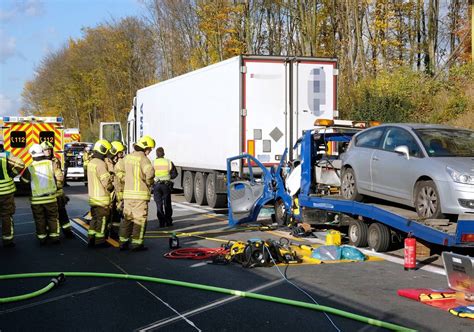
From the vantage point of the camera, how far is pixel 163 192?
45.1 ft

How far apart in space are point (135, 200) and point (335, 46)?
25378mm

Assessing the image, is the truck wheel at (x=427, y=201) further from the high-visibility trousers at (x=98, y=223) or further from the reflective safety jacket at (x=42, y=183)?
the reflective safety jacket at (x=42, y=183)

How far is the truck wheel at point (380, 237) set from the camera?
1000 cm

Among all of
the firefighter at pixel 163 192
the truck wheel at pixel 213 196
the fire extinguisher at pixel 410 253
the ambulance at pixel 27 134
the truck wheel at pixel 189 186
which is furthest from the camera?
the ambulance at pixel 27 134

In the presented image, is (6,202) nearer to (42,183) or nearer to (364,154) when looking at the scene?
(42,183)

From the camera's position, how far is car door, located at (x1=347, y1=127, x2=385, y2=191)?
10.6 metres

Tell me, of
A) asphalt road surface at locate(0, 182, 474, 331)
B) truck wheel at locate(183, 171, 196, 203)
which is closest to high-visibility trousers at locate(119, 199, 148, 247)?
asphalt road surface at locate(0, 182, 474, 331)

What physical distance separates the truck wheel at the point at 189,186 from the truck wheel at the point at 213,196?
1.57 metres

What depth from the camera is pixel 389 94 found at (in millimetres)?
23766

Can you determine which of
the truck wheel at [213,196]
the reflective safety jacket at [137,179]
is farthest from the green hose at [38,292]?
the truck wheel at [213,196]

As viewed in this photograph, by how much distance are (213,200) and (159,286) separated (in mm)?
10160

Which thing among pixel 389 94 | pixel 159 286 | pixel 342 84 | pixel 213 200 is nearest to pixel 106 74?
pixel 342 84

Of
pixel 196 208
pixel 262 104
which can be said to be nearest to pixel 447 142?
pixel 262 104

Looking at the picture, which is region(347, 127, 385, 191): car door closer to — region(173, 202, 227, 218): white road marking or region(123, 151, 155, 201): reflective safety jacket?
region(123, 151, 155, 201): reflective safety jacket
